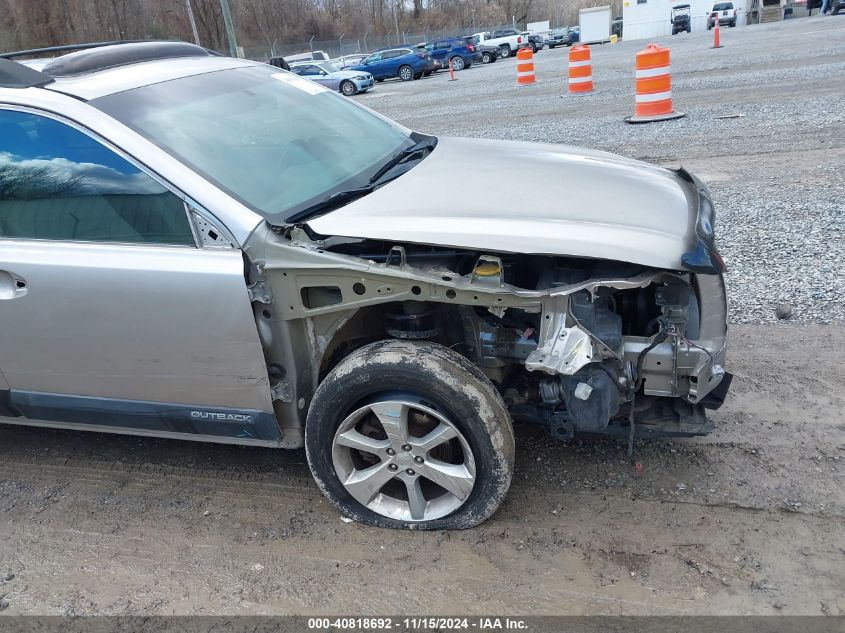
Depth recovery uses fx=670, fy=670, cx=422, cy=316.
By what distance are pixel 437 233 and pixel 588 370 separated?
818 millimetres

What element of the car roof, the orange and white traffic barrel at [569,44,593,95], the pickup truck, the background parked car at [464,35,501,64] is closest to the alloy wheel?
the car roof

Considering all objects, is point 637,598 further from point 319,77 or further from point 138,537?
point 319,77

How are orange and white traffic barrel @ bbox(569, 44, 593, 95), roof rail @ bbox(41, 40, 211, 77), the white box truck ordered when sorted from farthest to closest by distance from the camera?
the white box truck < orange and white traffic barrel @ bbox(569, 44, 593, 95) < roof rail @ bbox(41, 40, 211, 77)

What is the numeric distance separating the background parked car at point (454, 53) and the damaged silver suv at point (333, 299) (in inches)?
1212

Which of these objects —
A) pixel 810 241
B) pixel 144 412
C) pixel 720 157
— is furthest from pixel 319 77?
pixel 144 412

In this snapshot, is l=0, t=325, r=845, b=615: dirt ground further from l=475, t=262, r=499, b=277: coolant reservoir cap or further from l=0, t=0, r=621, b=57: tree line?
l=0, t=0, r=621, b=57: tree line

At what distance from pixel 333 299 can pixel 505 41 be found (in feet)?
125

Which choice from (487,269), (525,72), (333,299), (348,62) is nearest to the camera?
(487,269)

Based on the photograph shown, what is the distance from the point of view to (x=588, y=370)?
2.69m

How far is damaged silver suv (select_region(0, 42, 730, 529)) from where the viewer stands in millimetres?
2627

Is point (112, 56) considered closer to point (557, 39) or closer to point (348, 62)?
point (348, 62)

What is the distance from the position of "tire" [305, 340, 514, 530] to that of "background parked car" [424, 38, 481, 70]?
31.2m

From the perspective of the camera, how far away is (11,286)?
2916 millimetres

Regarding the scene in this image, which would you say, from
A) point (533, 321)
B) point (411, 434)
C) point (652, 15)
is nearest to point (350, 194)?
point (533, 321)
